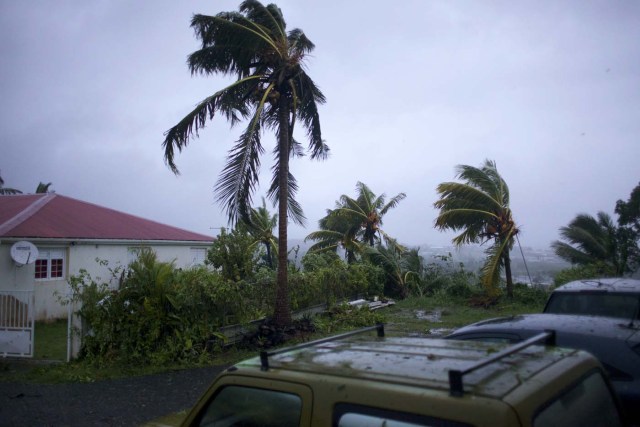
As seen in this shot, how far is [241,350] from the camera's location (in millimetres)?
10414

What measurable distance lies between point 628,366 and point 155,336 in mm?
8081

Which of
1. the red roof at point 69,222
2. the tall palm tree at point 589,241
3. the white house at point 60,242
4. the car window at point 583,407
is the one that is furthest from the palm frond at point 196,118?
the tall palm tree at point 589,241

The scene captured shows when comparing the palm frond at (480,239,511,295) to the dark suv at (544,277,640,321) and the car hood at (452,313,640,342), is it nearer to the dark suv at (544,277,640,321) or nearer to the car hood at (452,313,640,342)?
the dark suv at (544,277,640,321)

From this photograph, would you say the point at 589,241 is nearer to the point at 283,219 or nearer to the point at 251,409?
the point at 283,219

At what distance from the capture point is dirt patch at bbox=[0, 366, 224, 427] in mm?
6516

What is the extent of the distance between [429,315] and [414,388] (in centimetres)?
1368

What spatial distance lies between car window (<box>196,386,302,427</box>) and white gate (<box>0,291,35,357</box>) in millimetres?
8896

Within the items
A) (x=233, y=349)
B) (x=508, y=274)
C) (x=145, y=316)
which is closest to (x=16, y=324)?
(x=145, y=316)

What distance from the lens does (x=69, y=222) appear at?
17344mm

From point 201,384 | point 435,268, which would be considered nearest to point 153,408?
point 201,384

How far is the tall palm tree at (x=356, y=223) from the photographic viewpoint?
883 inches

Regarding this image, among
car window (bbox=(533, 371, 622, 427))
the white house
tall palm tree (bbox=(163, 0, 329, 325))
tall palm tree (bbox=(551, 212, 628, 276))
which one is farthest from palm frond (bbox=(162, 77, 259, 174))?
tall palm tree (bbox=(551, 212, 628, 276))

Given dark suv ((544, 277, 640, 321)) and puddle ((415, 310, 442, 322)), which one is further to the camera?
puddle ((415, 310, 442, 322))

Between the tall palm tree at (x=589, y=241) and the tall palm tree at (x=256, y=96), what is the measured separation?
13.3 m
